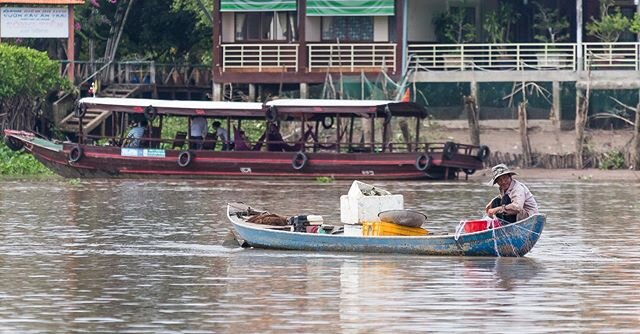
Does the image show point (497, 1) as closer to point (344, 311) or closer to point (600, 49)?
point (600, 49)

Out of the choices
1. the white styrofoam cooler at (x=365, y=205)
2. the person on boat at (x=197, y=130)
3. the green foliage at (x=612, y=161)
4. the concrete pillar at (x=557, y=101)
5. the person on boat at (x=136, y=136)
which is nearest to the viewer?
the white styrofoam cooler at (x=365, y=205)

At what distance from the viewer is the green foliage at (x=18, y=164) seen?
134 feet

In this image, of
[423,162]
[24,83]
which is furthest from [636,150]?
[24,83]

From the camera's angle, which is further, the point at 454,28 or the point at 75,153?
the point at 454,28

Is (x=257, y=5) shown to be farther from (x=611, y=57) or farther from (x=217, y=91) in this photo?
(x=611, y=57)

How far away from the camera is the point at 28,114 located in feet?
144

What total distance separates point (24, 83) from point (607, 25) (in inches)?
595

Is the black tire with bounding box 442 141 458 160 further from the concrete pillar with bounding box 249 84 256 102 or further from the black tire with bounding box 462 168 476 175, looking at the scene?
the concrete pillar with bounding box 249 84 256 102

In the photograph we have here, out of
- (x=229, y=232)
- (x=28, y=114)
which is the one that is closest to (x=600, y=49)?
(x=28, y=114)

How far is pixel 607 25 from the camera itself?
42844 mm

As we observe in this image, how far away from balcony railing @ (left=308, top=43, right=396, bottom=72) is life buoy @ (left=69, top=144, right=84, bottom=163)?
26.1 ft

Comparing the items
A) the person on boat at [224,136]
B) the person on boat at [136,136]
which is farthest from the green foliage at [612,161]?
the person on boat at [136,136]

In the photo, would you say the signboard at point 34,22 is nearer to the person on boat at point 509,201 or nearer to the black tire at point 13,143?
the black tire at point 13,143

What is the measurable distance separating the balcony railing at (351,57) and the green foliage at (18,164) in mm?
7849
